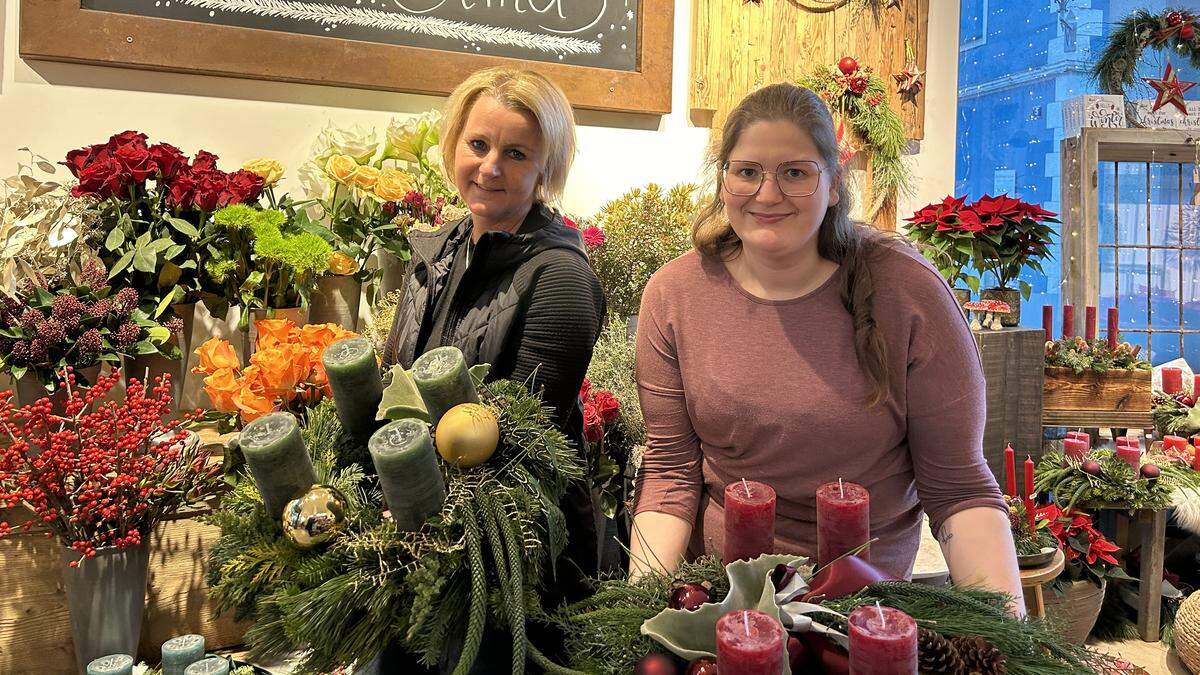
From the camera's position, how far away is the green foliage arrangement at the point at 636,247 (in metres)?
2.07

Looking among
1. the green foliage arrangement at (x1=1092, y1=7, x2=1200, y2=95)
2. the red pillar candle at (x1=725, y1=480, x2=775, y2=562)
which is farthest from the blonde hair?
the green foliage arrangement at (x1=1092, y1=7, x2=1200, y2=95)

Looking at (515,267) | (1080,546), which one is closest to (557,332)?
(515,267)

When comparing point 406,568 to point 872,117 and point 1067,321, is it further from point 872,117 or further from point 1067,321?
point 1067,321

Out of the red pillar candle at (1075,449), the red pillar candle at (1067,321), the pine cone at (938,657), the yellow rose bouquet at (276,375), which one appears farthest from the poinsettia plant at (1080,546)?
the yellow rose bouquet at (276,375)

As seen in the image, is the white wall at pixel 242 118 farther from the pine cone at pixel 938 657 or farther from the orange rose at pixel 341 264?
the pine cone at pixel 938 657

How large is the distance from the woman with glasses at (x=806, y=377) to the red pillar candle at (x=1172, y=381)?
2316 millimetres

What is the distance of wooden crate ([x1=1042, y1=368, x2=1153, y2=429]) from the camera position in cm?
248

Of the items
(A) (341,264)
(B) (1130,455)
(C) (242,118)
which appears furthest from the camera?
(B) (1130,455)

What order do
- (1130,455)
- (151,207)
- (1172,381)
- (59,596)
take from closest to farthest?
(59,596)
(151,207)
(1130,455)
(1172,381)

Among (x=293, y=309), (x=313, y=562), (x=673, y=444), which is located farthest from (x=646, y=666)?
(x=293, y=309)

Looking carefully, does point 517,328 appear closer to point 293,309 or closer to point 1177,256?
point 293,309

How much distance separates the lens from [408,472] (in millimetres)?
781

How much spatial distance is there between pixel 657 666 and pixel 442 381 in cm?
36

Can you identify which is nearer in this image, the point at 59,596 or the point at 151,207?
the point at 59,596
